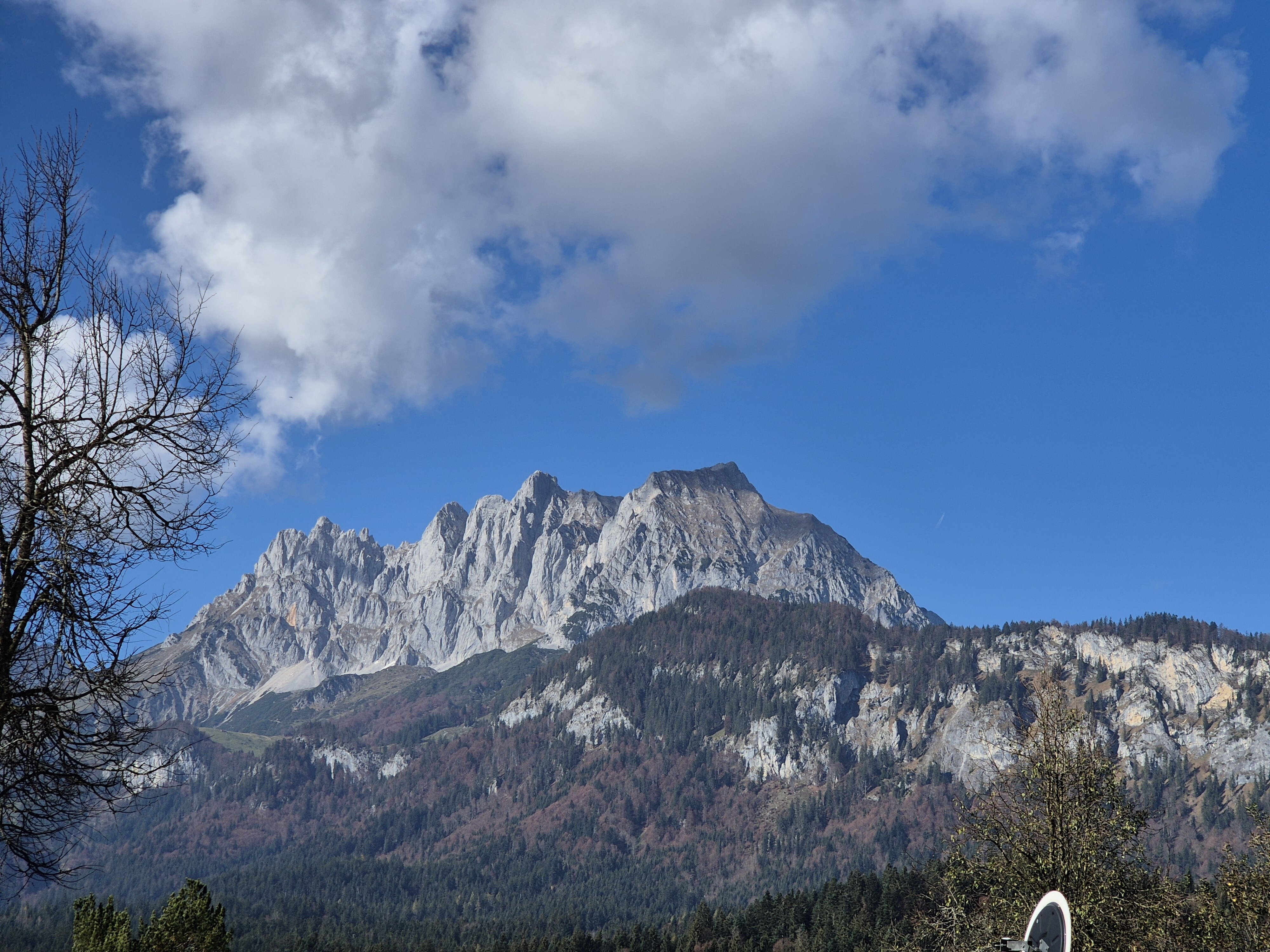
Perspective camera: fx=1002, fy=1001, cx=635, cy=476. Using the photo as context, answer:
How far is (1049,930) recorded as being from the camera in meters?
16.8

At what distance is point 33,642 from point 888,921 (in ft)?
590

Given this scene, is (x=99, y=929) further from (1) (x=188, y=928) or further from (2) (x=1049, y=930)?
(2) (x=1049, y=930)

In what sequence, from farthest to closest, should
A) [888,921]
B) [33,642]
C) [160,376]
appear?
[888,921]
[160,376]
[33,642]

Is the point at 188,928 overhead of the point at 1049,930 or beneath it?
beneath

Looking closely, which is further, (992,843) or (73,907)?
(73,907)

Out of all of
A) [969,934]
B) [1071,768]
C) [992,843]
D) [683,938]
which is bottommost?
[683,938]

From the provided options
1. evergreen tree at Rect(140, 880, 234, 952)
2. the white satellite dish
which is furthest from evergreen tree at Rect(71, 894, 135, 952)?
the white satellite dish

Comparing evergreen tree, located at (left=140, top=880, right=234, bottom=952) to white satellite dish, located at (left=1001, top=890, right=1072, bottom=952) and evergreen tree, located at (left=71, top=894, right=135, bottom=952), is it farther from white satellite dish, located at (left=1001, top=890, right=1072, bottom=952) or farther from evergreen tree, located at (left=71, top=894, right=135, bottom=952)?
white satellite dish, located at (left=1001, top=890, right=1072, bottom=952)

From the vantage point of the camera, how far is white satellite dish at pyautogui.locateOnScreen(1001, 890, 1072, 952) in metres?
15.3

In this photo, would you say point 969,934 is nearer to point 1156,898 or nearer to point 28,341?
point 1156,898

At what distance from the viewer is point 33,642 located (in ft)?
43.8

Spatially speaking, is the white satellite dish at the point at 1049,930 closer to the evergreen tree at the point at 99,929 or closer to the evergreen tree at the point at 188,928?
the evergreen tree at the point at 99,929

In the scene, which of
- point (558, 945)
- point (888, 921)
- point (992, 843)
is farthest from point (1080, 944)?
point (558, 945)

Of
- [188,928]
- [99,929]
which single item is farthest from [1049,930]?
[188,928]
